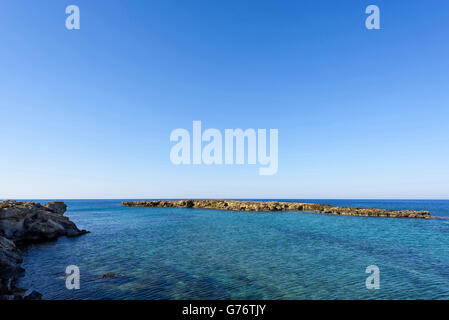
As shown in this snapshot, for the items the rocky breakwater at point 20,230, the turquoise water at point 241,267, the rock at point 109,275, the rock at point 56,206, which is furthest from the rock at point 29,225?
the rock at point 109,275

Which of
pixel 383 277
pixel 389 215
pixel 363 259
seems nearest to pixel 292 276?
pixel 383 277

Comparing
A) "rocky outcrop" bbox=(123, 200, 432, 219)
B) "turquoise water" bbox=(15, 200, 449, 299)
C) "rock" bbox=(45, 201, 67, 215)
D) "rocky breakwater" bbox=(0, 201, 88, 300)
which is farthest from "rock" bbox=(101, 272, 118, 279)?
"rocky outcrop" bbox=(123, 200, 432, 219)

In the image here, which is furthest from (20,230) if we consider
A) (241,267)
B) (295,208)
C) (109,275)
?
(295,208)

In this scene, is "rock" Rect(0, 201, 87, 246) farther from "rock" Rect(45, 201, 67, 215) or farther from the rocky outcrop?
the rocky outcrop

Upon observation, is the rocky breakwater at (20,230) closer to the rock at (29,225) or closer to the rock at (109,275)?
the rock at (29,225)

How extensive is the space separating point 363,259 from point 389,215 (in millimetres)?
60939

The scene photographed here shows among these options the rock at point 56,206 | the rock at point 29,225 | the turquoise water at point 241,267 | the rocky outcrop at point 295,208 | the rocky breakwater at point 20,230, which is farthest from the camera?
the rocky outcrop at point 295,208

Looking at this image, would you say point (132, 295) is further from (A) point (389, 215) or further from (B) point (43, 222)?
(A) point (389, 215)

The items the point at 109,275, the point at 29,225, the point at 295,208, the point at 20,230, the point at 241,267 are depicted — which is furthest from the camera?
the point at 295,208

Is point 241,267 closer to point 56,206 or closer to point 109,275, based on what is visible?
point 109,275
